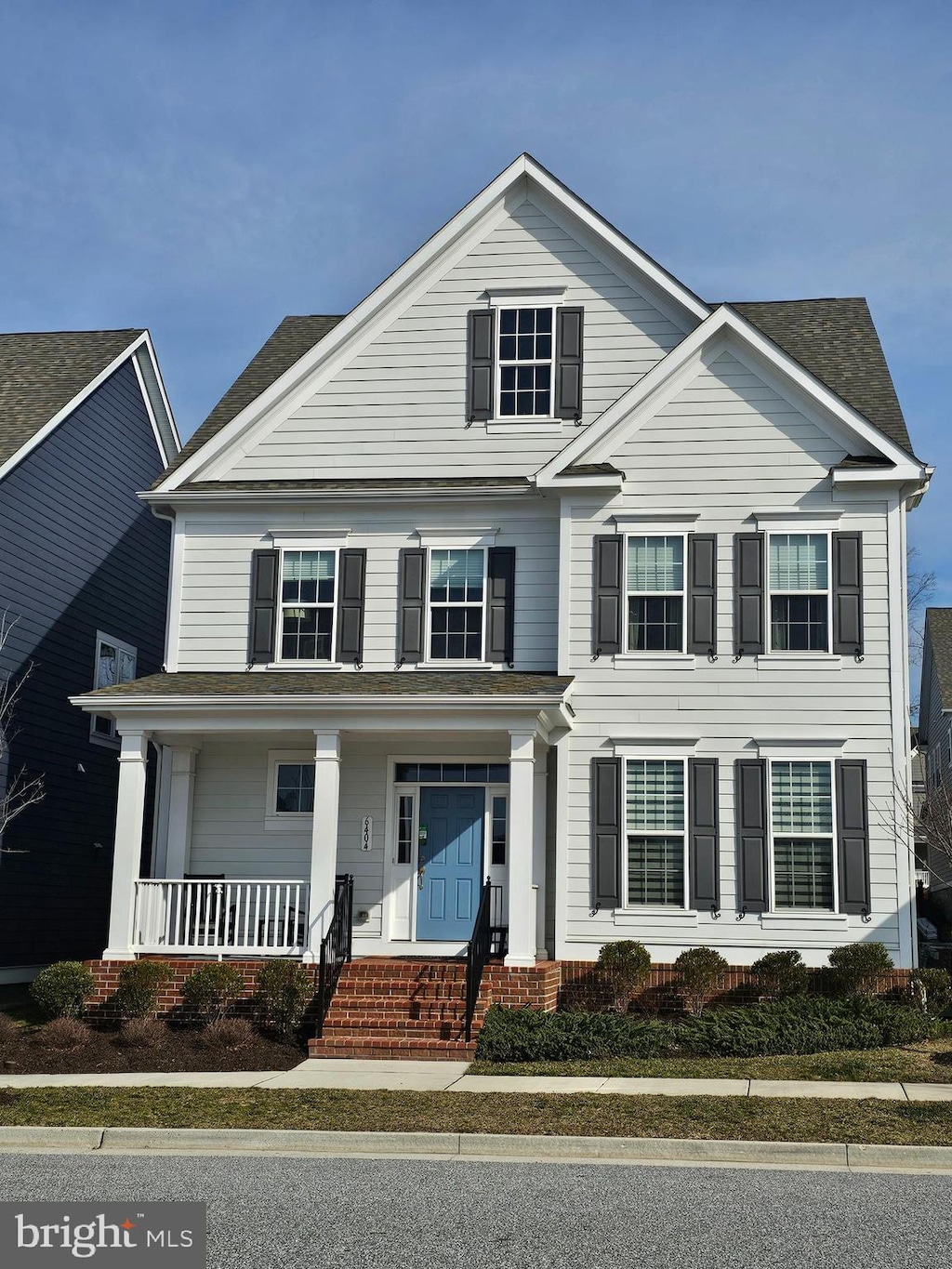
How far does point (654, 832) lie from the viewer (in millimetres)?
17016

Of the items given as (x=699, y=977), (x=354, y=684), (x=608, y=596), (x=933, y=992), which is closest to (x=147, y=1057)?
(x=354, y=684)

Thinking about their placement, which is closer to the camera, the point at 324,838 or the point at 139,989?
the point at 139,989

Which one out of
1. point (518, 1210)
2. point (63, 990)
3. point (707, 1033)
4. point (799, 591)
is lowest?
point (518, 1210)

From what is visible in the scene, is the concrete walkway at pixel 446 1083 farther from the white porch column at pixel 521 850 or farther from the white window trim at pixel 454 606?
the white window trim at pixel 454 606

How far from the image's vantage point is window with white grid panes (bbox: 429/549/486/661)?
18.3 m

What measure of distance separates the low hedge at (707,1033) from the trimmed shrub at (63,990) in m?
4.84

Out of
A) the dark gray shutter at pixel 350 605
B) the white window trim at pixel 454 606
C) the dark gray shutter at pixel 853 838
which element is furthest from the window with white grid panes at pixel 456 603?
Answer: the dark gray shutter at pixel 853 838

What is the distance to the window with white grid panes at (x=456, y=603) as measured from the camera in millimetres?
18344

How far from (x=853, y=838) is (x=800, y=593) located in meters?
3.12

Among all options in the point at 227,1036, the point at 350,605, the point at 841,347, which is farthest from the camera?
the point at 841,347

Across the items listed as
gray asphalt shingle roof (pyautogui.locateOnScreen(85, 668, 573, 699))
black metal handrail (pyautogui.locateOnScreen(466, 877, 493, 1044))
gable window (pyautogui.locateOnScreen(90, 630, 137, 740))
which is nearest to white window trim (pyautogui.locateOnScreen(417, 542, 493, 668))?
gray asphalt shingle roof (pyautogui.locateOnScreen(85, 668, 573, 699))

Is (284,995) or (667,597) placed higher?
(667,597)

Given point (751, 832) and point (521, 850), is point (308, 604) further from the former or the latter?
point (751, 832)

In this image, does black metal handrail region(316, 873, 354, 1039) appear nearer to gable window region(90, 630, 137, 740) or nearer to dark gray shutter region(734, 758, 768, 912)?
dark gray shutter region(734, 758, 768, 912)
